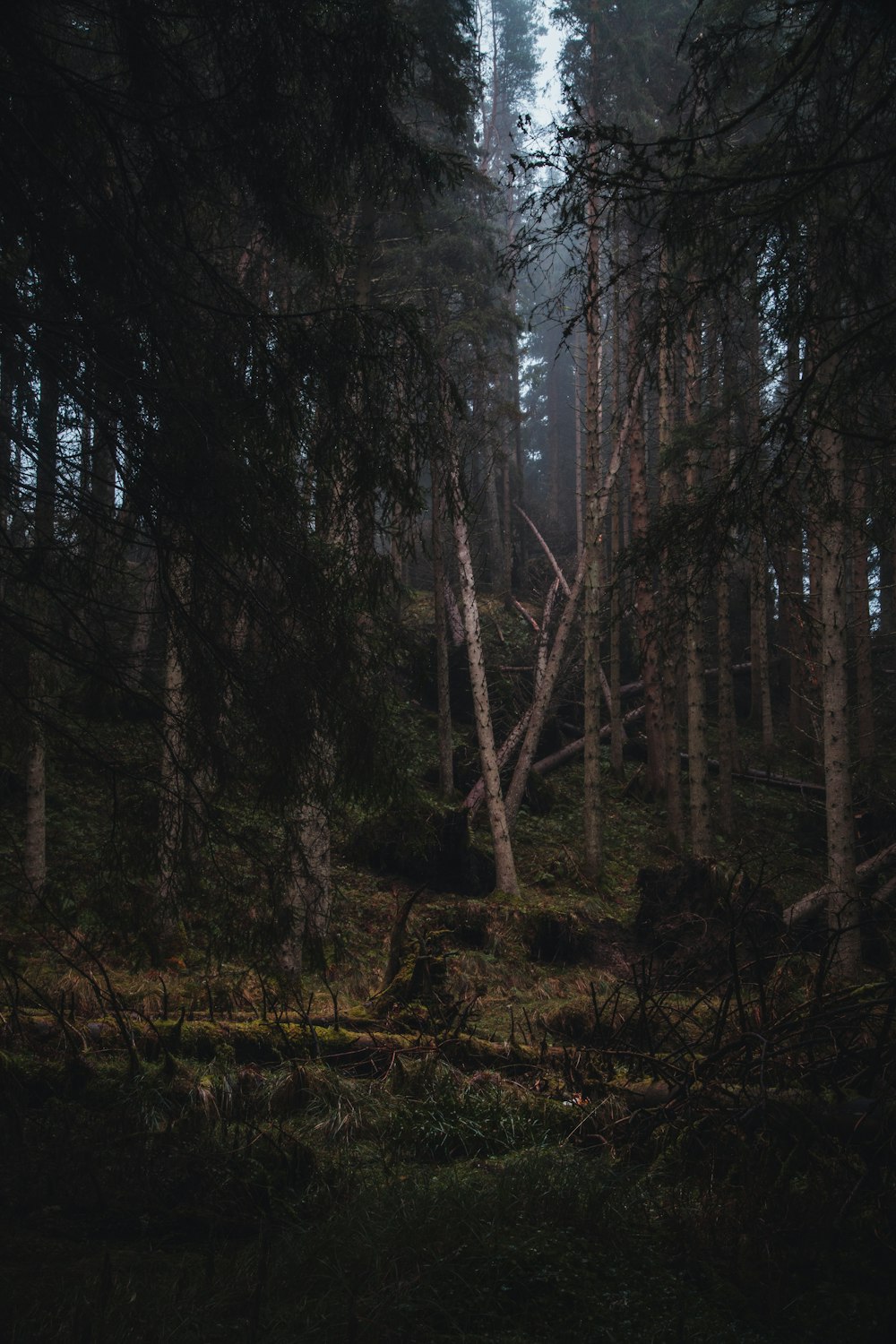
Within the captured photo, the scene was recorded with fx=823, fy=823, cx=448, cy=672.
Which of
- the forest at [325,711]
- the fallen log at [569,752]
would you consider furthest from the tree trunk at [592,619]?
the forest at [325,711]

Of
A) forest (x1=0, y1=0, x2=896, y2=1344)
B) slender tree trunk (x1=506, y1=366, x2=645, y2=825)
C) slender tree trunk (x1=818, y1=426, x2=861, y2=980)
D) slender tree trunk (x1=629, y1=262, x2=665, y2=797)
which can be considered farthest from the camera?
slender tree trunk (x1=629, y1=262, x2=665, y2=797)

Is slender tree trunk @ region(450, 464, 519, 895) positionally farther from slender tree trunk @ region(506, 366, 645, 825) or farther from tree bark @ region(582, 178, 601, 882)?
tree bark @ region(582, 178, 601, 882)

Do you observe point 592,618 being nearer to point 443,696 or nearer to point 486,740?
point 486,740

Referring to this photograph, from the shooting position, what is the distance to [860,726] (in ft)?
59.4

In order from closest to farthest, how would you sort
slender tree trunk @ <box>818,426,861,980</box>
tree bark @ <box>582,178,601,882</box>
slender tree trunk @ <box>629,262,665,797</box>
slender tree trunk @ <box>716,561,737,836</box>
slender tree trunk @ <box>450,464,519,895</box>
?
slender tree trunk @ <box>818,426,861,980</box>
slender tree trunk @ <box>450,464,519,895</box>
tree bark @ <box>582,178,601,882</box>
slender tree trunk @ <box>629,262,665,797</box>
slender tree trunk @ <box>716,561,737,836</box>

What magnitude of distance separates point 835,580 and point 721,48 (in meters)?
6.72

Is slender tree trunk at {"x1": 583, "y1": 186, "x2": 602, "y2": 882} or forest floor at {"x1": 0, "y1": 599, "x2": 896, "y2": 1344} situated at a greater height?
slender tree trunk at {"x1": 583, "y1": 186, "x2": 602, "y2": 882}

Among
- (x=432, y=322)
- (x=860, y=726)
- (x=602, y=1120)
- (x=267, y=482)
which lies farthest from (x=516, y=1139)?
(x=860, y=726)

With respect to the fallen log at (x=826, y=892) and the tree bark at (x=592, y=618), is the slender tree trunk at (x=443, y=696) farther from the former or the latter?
the fallen log at (x=826, y=892)

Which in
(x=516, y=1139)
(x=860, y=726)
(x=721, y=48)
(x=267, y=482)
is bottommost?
(x=516, y=1139)

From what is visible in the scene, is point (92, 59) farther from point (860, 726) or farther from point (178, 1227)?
point (860, 726)

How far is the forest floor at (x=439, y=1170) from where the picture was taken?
8.74ft

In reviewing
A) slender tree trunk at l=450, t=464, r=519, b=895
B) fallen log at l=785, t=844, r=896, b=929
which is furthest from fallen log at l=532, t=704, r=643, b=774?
fallen log at l=785, t=844, r=896, b=929

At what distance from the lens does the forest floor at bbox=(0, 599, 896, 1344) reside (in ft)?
8.74
